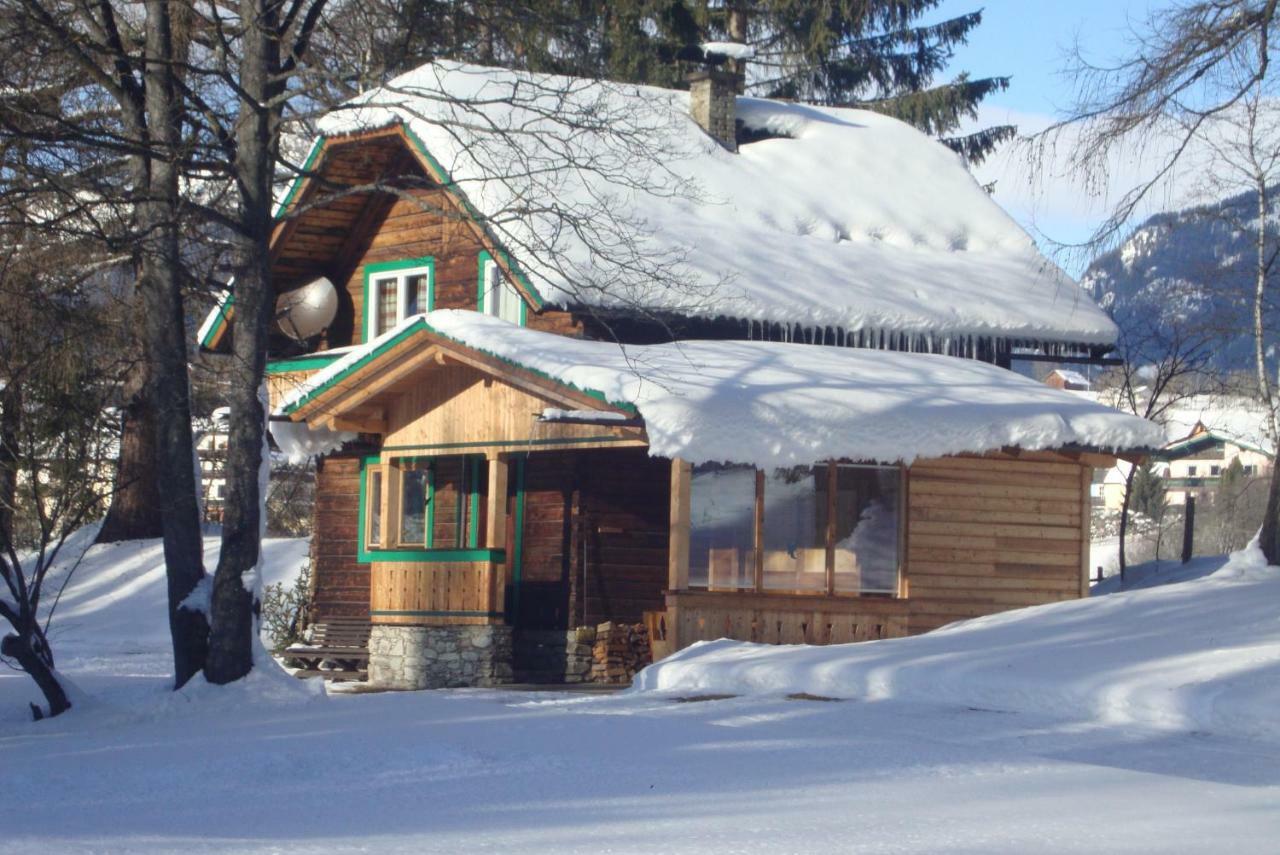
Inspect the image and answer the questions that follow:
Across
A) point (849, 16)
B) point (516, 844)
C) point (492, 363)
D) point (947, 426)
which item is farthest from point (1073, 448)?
point (849, 16)

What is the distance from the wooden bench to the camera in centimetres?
2186

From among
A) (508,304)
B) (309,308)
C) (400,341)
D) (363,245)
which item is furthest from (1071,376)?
(400,341)

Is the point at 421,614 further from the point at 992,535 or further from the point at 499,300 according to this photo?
the point at 992,535

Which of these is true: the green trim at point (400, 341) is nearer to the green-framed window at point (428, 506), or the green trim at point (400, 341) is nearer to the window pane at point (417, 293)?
the green-framed window at point (428, 506)

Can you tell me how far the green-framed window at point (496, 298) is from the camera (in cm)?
2083

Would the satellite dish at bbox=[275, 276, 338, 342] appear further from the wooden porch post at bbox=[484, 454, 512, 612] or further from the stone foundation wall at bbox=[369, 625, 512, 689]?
the wooden porch post at bbox=[484, 454, 512, 612]

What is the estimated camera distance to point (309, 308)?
23.1m

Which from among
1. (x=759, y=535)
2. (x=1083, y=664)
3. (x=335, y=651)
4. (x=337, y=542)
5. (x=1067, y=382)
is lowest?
(x=335, y=651)

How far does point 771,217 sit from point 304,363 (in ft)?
23.1

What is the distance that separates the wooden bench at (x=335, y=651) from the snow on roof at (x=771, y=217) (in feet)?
19.7

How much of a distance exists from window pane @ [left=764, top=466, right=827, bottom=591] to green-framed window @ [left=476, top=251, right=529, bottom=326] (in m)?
4.24

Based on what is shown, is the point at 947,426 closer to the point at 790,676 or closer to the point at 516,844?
the point at 790,676

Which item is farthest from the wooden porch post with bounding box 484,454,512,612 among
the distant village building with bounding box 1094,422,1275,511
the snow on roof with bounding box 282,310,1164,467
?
the distant village building with bounding box 1094,422,1275,511

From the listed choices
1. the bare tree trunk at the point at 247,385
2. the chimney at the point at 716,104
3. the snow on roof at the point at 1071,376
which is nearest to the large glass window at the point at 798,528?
the bare tree trunk at the point at 247,385
